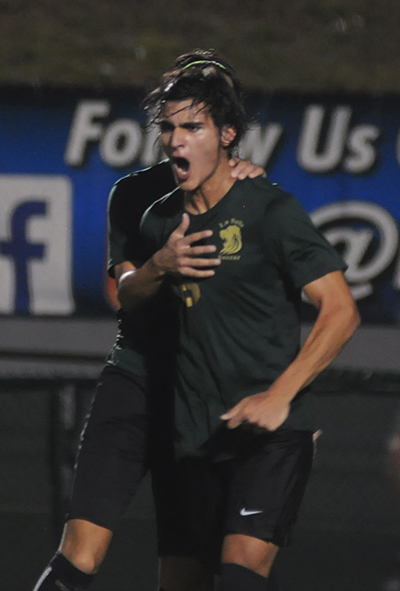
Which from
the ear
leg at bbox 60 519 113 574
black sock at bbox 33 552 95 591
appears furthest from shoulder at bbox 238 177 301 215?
black sock at bbox 33 552 95 591

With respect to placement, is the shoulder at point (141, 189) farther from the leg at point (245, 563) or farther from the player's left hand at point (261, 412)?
the leg at point (245, 563)

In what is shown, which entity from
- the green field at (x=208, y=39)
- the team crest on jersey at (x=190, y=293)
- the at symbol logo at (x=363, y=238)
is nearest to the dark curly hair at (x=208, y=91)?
the team crest on jersey at (x=190, y=293)

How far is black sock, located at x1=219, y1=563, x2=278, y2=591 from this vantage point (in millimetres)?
3105

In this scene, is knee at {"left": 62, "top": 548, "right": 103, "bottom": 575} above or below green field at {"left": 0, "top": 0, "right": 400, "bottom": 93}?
below

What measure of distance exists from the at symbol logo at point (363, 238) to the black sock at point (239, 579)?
5705mm

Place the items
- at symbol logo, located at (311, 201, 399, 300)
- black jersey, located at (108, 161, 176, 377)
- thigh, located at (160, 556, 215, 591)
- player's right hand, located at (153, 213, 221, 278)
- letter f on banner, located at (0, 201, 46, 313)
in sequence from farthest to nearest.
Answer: letter f on banner, located at (0, 201, 46, 313)
at symbol logo, located at (311, 201, 399, 300)
thigh, located at (160, 556, 215, 591)
black jersey, located at (108, 161, 176, 377)
player's right hand, located at (153, 213, 221, 278)

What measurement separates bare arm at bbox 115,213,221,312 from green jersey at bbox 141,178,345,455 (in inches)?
3.0

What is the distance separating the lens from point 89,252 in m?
9.02

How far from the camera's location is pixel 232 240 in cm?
317

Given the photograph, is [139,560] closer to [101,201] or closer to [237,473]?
[237,473]

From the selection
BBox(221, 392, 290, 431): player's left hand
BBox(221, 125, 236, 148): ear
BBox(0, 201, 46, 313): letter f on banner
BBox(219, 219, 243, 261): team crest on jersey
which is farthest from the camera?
BBox(0, 201, 46, 313): letter f on banner

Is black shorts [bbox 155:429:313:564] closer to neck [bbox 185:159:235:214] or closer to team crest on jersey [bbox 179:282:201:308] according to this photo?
team crest on jersey [bbox 179:282:201:308]

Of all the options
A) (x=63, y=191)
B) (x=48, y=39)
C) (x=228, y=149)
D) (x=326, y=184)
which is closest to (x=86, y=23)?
(x=48, y=39)

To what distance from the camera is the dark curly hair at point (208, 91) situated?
3.24 metres
